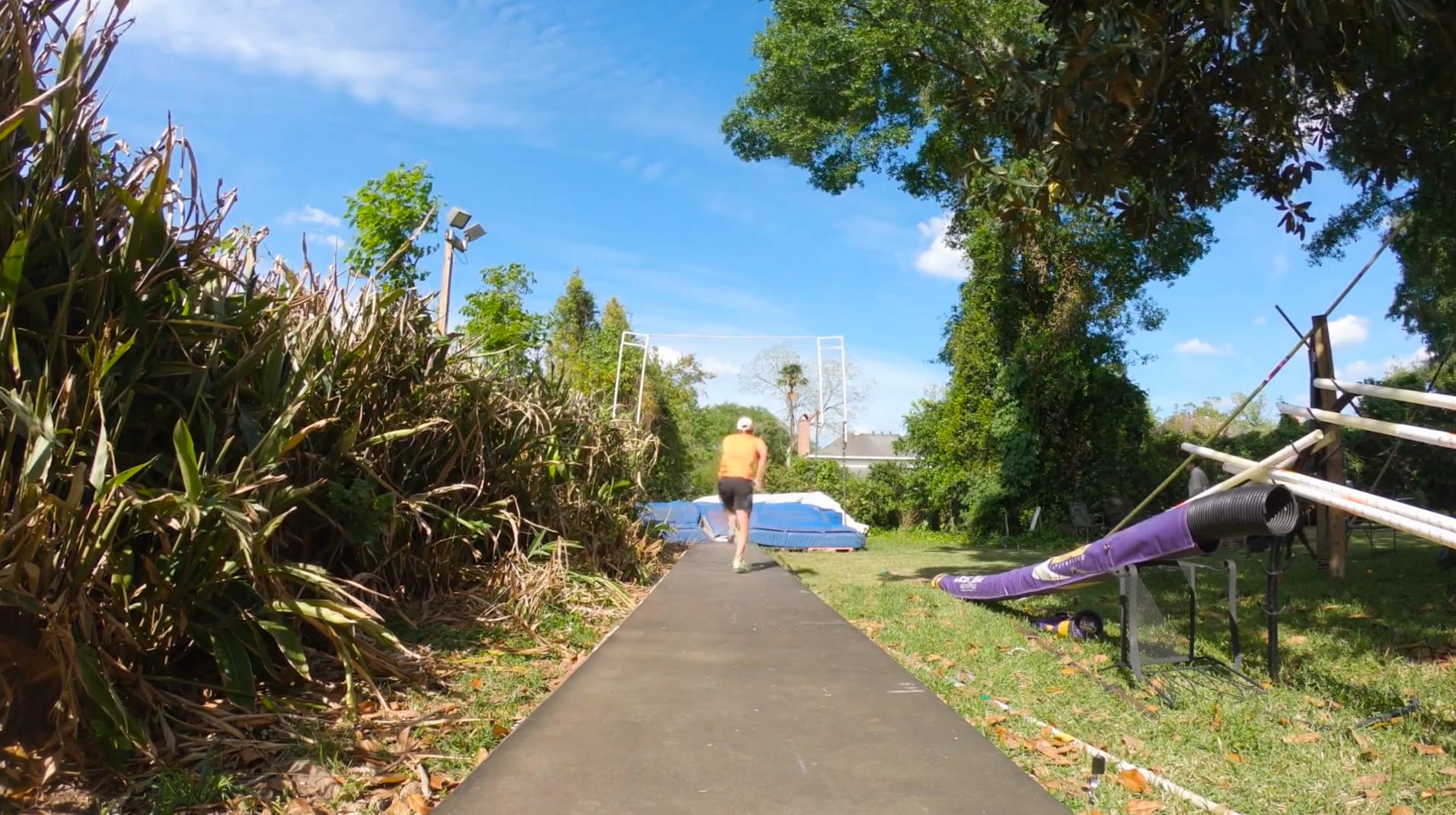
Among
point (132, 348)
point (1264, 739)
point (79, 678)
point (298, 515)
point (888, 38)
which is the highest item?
point (888, 38)

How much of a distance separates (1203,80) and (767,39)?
10320 mm

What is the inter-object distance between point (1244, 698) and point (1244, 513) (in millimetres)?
988

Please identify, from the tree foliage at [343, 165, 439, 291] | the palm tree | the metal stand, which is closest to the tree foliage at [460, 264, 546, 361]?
the tree foliage at [343, 165, 439, 291]

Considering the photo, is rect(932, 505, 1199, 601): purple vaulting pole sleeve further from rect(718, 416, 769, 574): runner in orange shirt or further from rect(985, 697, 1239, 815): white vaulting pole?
rect(718, 416, 769, 574): runner in orange shirt

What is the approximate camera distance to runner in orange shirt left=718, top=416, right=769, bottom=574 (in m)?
9.41

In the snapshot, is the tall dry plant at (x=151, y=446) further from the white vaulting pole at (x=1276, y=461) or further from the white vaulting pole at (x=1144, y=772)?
the white vaulting pole at (x=1276, y=461)

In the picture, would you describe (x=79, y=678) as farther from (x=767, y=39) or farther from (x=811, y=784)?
(x=767, y=39)

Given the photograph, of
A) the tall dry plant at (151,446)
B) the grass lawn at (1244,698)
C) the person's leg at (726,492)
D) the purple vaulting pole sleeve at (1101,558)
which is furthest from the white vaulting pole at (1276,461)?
the person's leg at (726,492)

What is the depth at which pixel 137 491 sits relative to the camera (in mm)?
3152

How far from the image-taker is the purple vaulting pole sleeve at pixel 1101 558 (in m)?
4.99

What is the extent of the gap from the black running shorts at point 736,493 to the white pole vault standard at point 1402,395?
5.12 m

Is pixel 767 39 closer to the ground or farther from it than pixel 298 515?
farther from it

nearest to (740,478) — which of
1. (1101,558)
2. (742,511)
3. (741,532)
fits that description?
(742,511)

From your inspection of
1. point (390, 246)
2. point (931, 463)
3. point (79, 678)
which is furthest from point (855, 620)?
point (931, 463)
